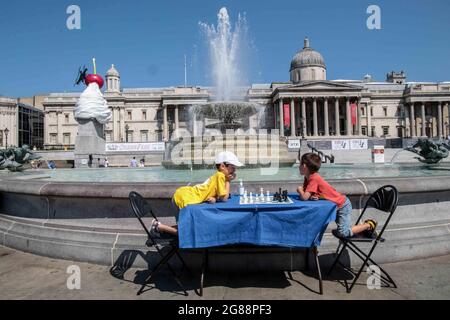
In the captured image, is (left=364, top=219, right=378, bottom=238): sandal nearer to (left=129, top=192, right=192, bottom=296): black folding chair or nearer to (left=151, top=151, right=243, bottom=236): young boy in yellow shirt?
(left=151, top=151, right=243, bottom=236): young boy in yellow shirt

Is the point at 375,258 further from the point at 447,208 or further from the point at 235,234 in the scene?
the point at 235,234

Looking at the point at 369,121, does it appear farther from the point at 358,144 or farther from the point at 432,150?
the point at 432,150

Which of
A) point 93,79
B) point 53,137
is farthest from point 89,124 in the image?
point 53,137

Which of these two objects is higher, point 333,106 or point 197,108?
point 333,106

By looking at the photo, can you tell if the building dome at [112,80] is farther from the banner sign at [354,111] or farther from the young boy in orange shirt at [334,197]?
the young boy in orange shirt at [334,197]

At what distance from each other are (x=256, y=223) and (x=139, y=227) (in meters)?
1.84

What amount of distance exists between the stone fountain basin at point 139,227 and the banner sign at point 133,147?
35.6 meters

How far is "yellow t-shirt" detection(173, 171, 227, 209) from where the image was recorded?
379 centimetres

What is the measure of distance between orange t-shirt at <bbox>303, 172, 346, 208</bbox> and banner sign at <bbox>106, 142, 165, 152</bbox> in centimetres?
3792

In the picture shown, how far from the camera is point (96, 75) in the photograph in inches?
816

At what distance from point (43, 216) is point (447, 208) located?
622cm

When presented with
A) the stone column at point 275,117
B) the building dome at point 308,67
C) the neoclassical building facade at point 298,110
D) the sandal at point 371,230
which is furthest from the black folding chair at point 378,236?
the building dome at point 308,67

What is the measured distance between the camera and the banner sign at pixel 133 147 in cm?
3969

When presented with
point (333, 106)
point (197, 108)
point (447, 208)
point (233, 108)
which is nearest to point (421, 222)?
point (447, 208)
